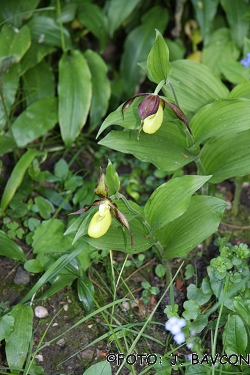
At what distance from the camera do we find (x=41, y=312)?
1613 mm

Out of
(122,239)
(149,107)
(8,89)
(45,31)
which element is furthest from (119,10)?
(122,239)

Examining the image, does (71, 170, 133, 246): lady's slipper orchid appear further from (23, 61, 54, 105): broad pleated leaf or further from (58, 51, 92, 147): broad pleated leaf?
(23, 61, 54, 105): broad pleated leaf

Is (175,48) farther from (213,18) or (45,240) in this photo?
(45,240)

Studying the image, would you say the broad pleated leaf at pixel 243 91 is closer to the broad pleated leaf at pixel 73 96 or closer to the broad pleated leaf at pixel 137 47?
the broad pleated leaf at pixel 73 96

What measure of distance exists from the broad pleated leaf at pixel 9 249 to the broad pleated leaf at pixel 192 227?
1.58ft

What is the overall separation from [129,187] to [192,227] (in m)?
0.59

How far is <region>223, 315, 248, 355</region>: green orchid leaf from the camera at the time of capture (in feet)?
4.36

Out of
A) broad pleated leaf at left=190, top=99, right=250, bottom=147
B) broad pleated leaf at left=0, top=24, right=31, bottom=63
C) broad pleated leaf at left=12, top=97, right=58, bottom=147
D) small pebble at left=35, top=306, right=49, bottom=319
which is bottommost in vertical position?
small pebble at left=35, top=306, right=49, bottom=319

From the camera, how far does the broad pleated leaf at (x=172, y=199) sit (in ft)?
4.48

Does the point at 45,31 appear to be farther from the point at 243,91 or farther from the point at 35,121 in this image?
the point at 243,91

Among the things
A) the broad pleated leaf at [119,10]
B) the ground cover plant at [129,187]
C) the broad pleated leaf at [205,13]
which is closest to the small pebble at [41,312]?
the ground cover plant at [129,187]

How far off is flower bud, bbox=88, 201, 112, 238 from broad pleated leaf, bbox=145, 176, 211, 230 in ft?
0.65

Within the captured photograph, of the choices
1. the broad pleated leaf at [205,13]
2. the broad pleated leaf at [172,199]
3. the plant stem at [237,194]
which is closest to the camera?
the broad pleated leaf at [172,199]

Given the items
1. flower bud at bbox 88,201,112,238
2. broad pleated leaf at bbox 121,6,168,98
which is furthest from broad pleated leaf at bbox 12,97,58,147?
flower bud at bbox 88,201,112,238
